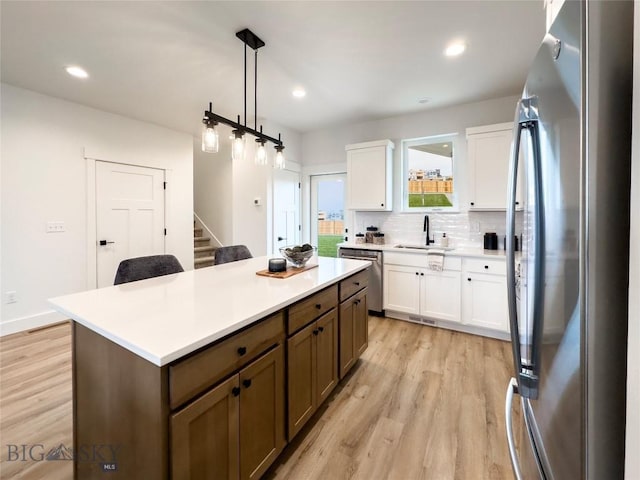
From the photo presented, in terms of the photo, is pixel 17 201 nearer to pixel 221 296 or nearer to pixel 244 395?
pixel 221 296

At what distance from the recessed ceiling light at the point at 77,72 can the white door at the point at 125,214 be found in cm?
125

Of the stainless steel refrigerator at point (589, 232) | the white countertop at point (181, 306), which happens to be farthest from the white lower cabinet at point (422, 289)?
the stainless steel refrigerator at point (589, 232)

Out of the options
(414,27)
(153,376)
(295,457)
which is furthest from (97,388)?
(414,27)

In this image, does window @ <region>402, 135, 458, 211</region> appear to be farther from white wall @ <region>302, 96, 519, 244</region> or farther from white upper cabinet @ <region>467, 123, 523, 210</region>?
white upper cabinet @ <region>467, 123, 523, 210</region>

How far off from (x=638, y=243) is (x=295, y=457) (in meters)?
1.75

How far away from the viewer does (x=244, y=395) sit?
1.20m

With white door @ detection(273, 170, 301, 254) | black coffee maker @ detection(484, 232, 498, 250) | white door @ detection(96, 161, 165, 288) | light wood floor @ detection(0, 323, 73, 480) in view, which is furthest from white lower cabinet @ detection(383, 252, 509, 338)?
white door @ detection(96, 161, 165, 288)

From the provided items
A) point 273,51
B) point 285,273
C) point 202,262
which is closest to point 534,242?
point 285,273

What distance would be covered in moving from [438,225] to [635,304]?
3.69 metres

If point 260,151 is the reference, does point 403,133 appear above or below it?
above

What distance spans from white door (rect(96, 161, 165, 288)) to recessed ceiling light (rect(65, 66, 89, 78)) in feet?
4.09

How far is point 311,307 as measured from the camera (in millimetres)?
1687

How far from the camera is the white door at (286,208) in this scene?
4.62m

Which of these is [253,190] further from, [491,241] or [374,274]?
[491,241]
